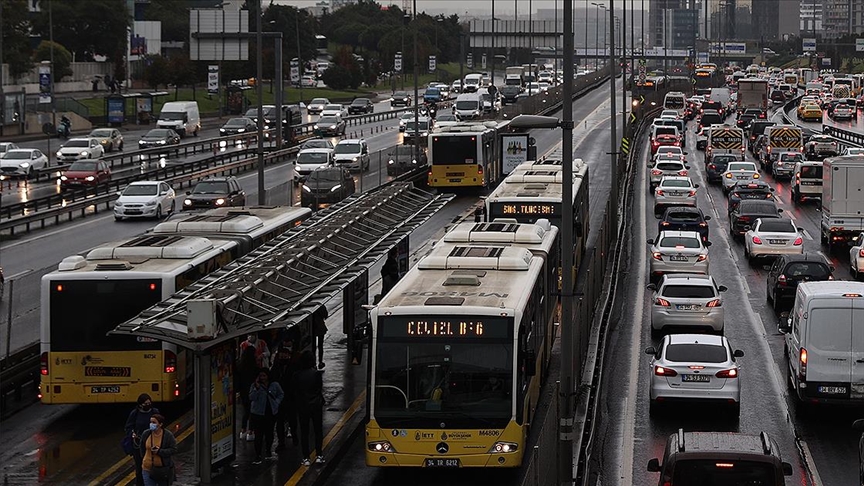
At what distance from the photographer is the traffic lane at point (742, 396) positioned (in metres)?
21.8

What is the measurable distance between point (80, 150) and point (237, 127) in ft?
72.0

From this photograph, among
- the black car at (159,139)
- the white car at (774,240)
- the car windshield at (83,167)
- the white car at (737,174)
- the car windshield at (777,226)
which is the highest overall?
the black car at (159,139)

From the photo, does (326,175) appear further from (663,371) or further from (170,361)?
(663,371)

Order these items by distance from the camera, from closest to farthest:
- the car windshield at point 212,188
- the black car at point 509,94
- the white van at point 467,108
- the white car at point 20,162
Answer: the car windshield at point 212,188 < the white car at point 20,162 < the white van at point 467,108 < the black car at point 509,94

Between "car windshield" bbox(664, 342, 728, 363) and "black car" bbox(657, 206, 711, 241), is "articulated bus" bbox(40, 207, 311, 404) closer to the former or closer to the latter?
"car windshield" bbox(664, 342, 728, 363)

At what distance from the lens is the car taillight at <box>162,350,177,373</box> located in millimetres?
22797

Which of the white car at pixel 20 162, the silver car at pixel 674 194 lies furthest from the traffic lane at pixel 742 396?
the white car at pixel 20 162

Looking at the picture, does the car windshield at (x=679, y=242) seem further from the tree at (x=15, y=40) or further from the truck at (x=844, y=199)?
the tree at (x=15, y=40)

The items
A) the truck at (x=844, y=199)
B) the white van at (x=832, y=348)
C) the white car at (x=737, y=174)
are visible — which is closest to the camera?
the white van at (x=832, y=348)

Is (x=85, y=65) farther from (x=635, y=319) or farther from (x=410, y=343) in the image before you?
(x=410, y=343)

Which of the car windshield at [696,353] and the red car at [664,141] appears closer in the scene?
the car windshield at [696,353]

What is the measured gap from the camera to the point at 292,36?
16762 cm

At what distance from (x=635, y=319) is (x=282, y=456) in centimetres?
1393

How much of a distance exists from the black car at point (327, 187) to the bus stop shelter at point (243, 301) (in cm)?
2700
